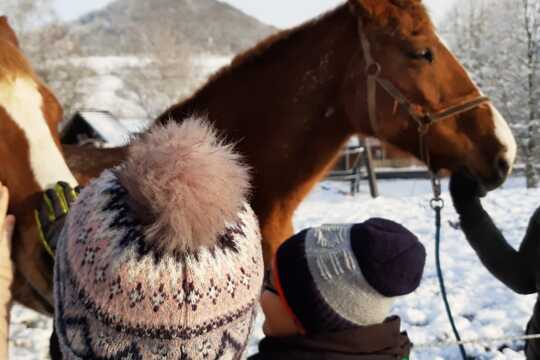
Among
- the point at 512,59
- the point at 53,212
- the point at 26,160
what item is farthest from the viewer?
the point at 512,59

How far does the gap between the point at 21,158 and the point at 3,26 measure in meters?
0.70

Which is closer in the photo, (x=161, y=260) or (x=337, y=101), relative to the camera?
(x=161, y=260)

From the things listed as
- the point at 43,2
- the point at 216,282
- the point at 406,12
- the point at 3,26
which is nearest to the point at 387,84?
the point at 406,12

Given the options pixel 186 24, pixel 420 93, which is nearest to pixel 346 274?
pixel 420 93

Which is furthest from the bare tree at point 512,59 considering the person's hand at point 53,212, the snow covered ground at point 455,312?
the person's hand at point 53,212

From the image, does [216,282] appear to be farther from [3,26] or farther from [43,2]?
[43,2]

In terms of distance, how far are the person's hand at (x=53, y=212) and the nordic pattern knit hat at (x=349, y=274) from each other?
2.43 ft

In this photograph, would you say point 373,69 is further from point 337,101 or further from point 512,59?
point 512,59

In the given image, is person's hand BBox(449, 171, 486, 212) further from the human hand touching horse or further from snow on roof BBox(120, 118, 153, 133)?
the human hand touching horse

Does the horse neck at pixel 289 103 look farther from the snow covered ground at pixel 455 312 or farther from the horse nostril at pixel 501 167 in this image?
the snow covered ground at pixel 455 312

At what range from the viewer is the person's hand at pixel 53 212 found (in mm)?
1595

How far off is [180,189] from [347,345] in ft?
1.89

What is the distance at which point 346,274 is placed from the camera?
1.20 metres

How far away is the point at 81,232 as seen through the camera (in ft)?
3.41
